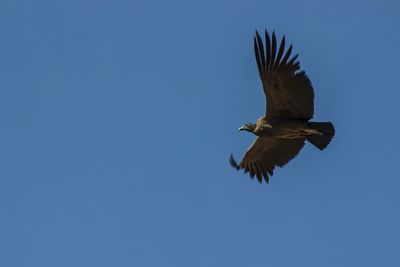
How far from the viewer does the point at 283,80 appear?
26.3m

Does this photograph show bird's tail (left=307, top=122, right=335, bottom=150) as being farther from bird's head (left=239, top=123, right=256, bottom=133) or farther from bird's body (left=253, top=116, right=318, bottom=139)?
A: bird's head (left=239, top=123, right=256, bottom=133)

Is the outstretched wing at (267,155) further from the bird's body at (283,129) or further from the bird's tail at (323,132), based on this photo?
the bird's tail at (323,132)

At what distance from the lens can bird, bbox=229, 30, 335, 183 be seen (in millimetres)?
26172

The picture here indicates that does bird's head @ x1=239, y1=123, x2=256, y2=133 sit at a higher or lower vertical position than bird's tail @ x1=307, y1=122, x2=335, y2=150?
higher

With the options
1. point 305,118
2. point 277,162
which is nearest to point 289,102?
point 305,118

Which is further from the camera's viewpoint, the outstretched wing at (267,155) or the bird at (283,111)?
the outstretched wing at (267,155)

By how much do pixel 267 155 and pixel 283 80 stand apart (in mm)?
3153

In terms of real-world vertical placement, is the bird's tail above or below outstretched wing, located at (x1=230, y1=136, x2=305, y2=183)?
below

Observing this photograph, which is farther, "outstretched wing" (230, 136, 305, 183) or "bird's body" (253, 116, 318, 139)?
"outstretched wing" (230, 136, 305, 183)

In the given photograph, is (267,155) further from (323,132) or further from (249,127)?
(323,132)

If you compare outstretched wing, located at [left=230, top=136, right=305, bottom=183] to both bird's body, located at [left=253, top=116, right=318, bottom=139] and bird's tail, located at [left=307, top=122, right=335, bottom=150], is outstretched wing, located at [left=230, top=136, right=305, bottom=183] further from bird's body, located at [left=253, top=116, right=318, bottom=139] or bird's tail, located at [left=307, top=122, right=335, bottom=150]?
bird's tail, located at [left=307, top=122, right=335, bottom=150]

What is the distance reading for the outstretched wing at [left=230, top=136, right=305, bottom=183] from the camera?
1117 inches

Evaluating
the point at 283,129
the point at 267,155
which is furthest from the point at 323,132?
the point at 267,155

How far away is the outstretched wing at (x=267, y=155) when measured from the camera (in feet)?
93.1
